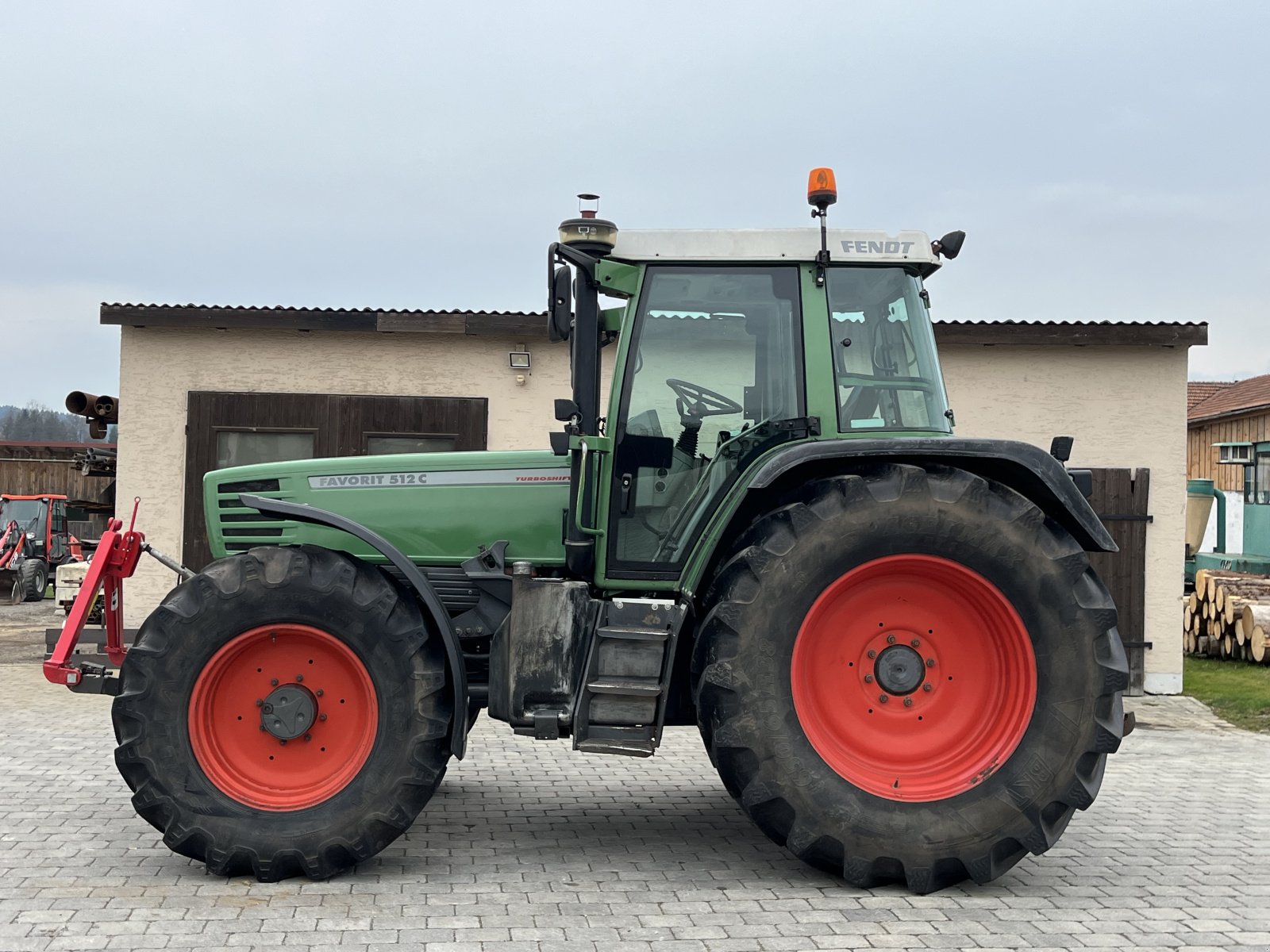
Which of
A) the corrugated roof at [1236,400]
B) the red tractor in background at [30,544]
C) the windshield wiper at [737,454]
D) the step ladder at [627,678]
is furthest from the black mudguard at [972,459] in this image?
the corrugated roof at [1236,400]

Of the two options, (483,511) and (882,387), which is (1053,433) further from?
(483,511)

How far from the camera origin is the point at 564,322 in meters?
4.97

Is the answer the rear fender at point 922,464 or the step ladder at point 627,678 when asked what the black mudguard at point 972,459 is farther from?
the step ladder at point 627,678

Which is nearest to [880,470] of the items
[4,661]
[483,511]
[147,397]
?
[483,511]

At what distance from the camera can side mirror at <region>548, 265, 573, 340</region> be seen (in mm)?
4941

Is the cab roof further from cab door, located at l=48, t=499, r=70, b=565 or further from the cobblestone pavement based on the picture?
cab door, located at l=48, t=499, r=70, b=565

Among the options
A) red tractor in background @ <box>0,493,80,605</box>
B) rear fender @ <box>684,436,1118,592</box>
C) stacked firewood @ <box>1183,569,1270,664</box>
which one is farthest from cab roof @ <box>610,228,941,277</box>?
red tractor in background @ <box>0,493,80,605</box>

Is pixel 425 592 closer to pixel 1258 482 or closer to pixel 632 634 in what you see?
pixel 632 634

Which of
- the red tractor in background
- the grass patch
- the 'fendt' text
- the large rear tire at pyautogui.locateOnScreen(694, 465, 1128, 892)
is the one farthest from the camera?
the red tractor in background

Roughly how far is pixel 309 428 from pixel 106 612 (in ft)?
18.2

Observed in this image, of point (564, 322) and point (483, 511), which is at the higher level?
point (564, 322)

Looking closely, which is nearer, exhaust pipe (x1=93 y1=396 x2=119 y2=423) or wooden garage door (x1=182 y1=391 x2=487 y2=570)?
wooden garage door (x1=182 y1=391 x2=487 y2=570)

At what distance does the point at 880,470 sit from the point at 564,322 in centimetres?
142

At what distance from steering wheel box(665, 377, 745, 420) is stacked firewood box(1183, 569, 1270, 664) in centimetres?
1025
